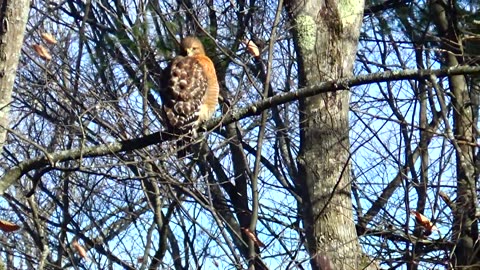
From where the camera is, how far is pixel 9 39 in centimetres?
425

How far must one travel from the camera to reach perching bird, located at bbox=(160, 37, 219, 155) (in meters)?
6.87

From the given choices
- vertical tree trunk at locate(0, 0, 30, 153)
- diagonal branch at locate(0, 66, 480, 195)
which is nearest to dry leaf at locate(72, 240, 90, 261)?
diagonal branch at locate(0, 66, 480, 195)

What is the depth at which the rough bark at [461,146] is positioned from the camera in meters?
7.63

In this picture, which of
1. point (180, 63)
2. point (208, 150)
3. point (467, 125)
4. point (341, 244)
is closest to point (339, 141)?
point (341, 244)

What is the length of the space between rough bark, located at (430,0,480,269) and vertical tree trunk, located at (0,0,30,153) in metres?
3.38

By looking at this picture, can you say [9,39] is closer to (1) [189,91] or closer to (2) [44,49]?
(1) [189,91]

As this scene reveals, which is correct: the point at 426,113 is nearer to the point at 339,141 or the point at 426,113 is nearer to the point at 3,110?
the point at 339,141

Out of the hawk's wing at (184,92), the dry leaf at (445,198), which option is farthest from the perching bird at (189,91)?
the dry leaf at (445,198)

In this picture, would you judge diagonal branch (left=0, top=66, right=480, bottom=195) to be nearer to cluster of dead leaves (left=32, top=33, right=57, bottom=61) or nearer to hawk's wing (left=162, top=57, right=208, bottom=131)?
hawk's wing (left=162, top=57, right=208, bottom=131)

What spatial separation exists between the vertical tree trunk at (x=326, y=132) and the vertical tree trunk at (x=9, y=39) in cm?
287

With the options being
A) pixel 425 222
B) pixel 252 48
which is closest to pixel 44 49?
pixel 252 48

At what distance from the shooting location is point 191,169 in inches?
363

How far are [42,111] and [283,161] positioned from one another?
100.0 inches

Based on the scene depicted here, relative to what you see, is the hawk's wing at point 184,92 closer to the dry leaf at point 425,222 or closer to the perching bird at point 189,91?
the perching bird at point 189,91
